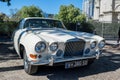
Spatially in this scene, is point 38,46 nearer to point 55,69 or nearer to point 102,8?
point 55,69

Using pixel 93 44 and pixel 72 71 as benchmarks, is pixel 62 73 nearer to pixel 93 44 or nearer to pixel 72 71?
pixel 72 71

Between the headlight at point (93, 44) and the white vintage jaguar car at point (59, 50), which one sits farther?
the headlight at point (93, 44)

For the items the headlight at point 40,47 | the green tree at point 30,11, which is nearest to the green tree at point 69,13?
the green tree at point 30,11

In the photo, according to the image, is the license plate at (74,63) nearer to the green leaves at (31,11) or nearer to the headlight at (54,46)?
the headlight at (54,46)

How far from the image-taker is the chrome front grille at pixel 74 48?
573cm

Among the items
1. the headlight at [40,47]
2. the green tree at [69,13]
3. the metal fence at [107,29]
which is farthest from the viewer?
the green tree at [69,13]

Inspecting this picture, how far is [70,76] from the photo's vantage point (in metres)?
5.95

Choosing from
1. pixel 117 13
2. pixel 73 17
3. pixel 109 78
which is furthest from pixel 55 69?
pixel 73 17

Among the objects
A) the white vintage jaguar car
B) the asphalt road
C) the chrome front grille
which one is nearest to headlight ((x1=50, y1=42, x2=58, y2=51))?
the white vintage jaguar car

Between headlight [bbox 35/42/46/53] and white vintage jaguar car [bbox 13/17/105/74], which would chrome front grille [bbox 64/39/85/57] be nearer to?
white vintage jaguar car [bbox 13/17/105/74]

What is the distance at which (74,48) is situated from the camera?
19.1 ft

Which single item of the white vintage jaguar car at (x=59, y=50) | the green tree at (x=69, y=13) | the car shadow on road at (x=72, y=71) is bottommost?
the car shadow on road at (x=72, y=71)

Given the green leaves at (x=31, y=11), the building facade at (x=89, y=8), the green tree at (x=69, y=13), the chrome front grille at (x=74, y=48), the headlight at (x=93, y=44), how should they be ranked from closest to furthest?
the chrome front grille at (x=74, y=48) → the headlight at (x=93, y=44) → the green tree at (x=69, y=13) → the green leaves at (x=31, y=11) → the building facade at (x=89, y=8)

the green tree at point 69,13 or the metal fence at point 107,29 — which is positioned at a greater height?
the green tree at point 69,13
